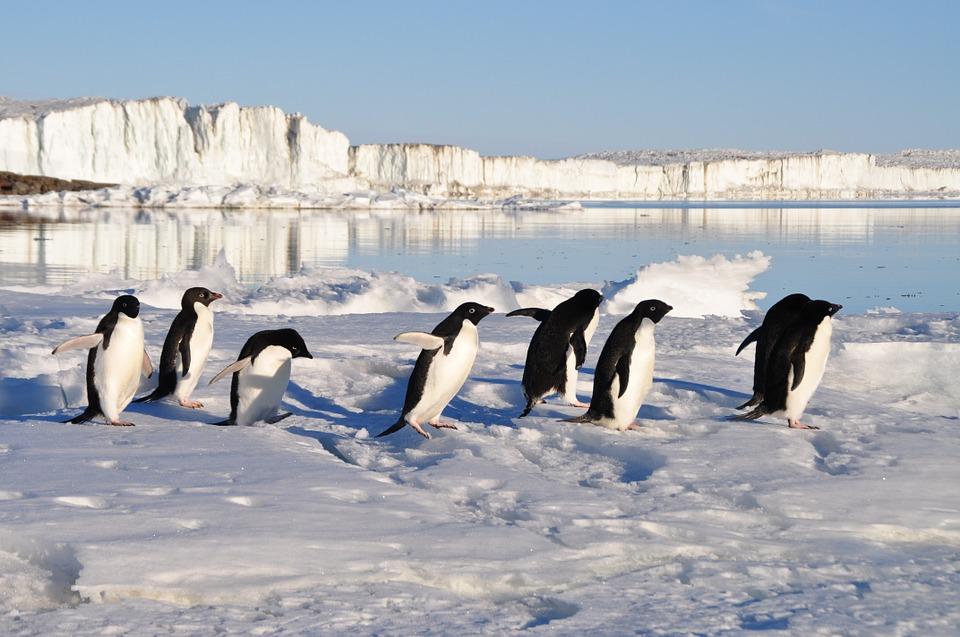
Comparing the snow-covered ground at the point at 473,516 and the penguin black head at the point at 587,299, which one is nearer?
the snow-covered ground at the point at 473,516

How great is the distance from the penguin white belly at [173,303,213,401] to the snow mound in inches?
263

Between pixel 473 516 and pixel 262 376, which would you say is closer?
pixel 473 516

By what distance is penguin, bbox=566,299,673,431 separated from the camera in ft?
16.7

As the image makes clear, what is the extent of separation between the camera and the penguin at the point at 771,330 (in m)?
5.64

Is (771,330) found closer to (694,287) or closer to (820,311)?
(820,311)

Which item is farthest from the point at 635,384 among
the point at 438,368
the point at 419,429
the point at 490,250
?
the point at 490,250

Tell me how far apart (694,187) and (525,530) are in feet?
348

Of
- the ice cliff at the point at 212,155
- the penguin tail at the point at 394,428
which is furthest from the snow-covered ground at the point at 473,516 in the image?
the ice cliff at the point at 212,155

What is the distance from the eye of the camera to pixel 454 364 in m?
5.18

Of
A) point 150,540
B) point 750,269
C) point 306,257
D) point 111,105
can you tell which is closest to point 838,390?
point 150,540

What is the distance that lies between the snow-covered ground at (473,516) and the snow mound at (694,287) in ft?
19.1

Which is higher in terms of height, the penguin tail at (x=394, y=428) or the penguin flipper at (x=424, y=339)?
the penguin flipper at (x=424, y=339)

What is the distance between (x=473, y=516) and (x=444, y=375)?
1603mm

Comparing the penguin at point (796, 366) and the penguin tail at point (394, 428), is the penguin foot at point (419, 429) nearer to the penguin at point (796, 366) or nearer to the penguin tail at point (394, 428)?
the penguin tail at point (394, 428)
